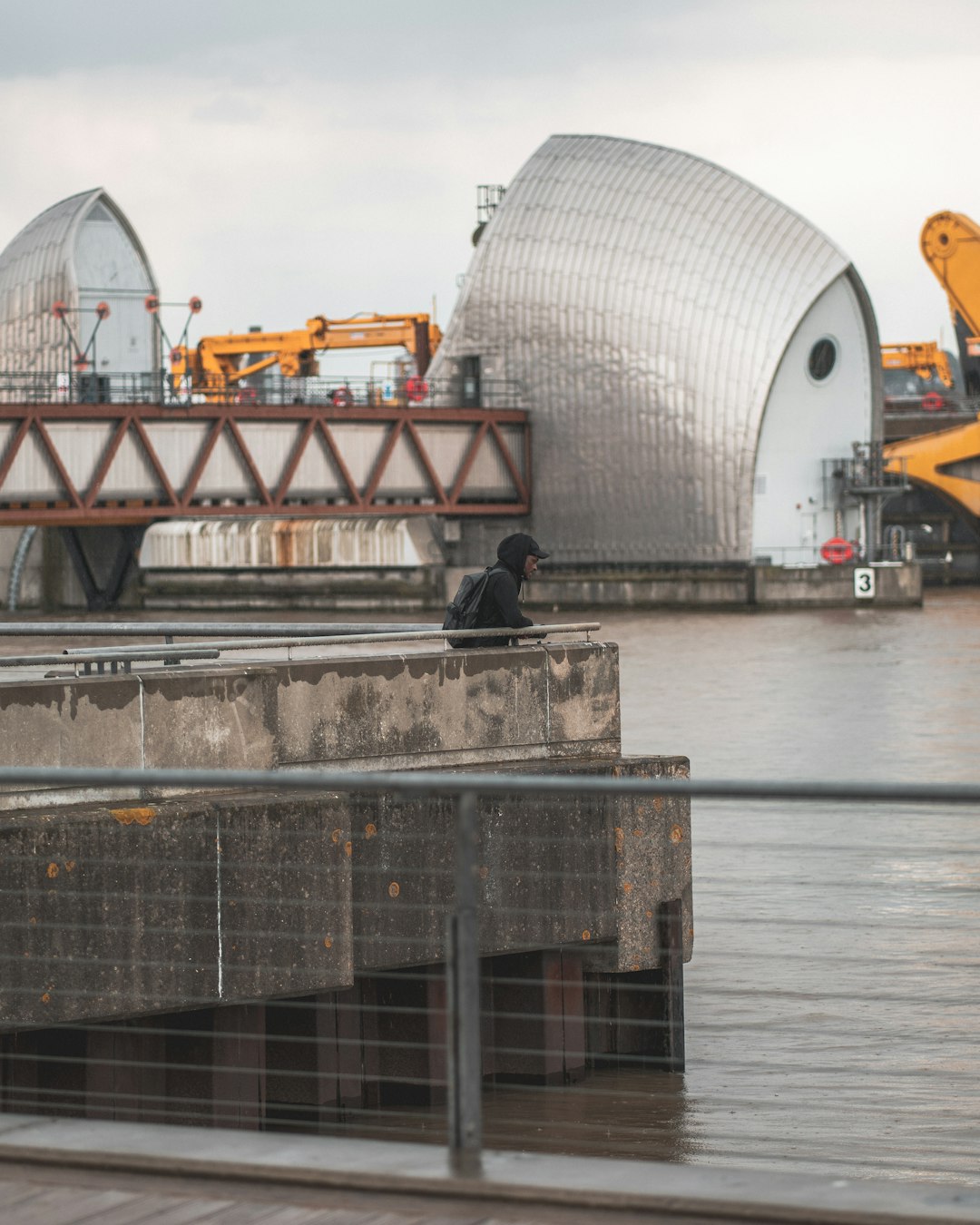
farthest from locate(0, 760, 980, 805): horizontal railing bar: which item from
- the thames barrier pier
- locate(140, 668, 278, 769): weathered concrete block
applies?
locate(140, 668, 278, 769): weathered concrete block

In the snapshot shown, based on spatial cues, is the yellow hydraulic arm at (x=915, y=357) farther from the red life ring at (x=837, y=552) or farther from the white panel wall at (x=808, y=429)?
the red life ring at (x=837, y=552)

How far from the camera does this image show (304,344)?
7231cm

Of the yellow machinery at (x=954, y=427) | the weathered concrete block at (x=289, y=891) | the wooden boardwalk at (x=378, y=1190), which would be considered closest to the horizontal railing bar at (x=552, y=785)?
the wooden boardwalk at (x=378, y=1190)

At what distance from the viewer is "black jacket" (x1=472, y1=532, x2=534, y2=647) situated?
11.5m

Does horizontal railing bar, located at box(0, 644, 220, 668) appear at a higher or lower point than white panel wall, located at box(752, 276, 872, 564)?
lower

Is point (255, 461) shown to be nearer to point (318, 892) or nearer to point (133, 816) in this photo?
point (318, 892)

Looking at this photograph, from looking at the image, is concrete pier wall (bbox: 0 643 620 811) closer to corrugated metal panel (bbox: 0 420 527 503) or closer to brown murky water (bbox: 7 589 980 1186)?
brown murky water (bbox: 7 589 980 1186)

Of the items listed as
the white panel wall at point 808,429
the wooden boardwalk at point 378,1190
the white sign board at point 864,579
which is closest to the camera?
the wooden boardwalk at point 378,1190

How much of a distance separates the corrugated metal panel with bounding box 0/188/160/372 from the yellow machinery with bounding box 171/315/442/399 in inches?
89.4

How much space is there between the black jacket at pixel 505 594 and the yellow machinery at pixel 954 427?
5214 centimetres

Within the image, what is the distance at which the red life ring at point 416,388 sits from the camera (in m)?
62.8

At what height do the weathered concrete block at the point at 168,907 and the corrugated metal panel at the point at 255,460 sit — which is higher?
the corrugated metal panel at the point at 255,460

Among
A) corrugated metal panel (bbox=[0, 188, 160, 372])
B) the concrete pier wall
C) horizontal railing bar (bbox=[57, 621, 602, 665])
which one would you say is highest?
corrugated metal panel (bbox=[0, 188, 160, 372])

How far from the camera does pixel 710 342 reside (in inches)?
2383
